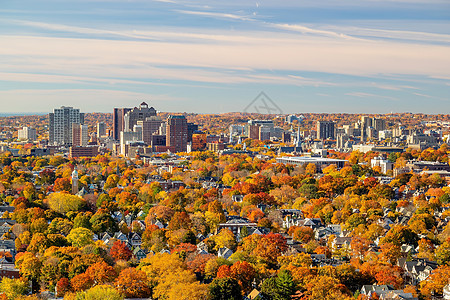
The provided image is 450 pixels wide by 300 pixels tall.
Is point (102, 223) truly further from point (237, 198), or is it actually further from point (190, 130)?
point (190, 130)

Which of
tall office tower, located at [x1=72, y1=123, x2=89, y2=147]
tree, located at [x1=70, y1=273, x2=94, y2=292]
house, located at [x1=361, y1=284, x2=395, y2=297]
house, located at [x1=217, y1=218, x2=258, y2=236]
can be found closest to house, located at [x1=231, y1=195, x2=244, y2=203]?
house, located at [x1=217, y1=218, x2=258, y2=236]

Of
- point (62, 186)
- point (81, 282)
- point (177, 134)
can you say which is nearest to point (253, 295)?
point (81, 282)

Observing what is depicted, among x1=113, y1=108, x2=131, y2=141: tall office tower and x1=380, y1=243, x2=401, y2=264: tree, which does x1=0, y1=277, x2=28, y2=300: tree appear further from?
x1=113, y1=108, x2=131, y2=141: tall office tower

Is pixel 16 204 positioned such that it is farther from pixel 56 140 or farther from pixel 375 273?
pixel 56 140

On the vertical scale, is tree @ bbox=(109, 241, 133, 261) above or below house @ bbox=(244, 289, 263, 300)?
above

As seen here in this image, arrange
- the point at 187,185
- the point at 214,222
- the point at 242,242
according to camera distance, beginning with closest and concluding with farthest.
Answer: the point at 242,242 → the point at 214,222 → the point at 187,185

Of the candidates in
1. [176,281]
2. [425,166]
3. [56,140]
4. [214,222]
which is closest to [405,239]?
[214,222]

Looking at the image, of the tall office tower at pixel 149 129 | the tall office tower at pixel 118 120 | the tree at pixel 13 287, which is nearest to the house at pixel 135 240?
the tree at pixel 13 287
